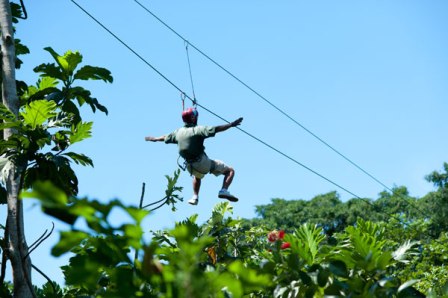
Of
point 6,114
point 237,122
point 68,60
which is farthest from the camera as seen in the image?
point 237,122

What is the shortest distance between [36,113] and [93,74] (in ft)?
4.16

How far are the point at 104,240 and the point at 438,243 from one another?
73.5 ft

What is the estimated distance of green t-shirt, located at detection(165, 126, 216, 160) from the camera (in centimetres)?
841

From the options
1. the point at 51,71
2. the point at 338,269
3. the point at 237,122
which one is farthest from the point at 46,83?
the point at 338,269

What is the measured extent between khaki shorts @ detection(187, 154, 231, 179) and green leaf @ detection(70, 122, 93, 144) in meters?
3.65

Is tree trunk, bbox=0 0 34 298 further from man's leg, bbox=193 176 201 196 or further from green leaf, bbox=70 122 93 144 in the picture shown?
man's leg, bbox=193 176 201 196

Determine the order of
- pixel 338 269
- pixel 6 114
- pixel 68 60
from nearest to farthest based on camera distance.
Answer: pixel 338 269 < pixel 6 114 < pixel 68 60

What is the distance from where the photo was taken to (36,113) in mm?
4961

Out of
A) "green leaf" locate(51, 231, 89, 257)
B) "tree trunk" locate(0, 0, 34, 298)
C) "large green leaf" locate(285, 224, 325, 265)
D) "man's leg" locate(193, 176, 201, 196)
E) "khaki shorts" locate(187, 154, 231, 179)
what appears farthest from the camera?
"man's leg" locate(193, 176, 201, 196)

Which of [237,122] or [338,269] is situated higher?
[237,122]

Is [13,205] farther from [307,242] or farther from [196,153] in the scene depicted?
[196,153]

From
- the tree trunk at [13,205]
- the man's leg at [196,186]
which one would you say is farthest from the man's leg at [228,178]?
the tree trunk at [13,205]

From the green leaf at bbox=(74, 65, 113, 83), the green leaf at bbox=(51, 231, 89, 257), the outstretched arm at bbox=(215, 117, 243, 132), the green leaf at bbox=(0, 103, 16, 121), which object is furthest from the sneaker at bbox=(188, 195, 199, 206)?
the green leaf at bbox=(51, 231, 89, 257)

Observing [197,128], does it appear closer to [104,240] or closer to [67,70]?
[67,70]
